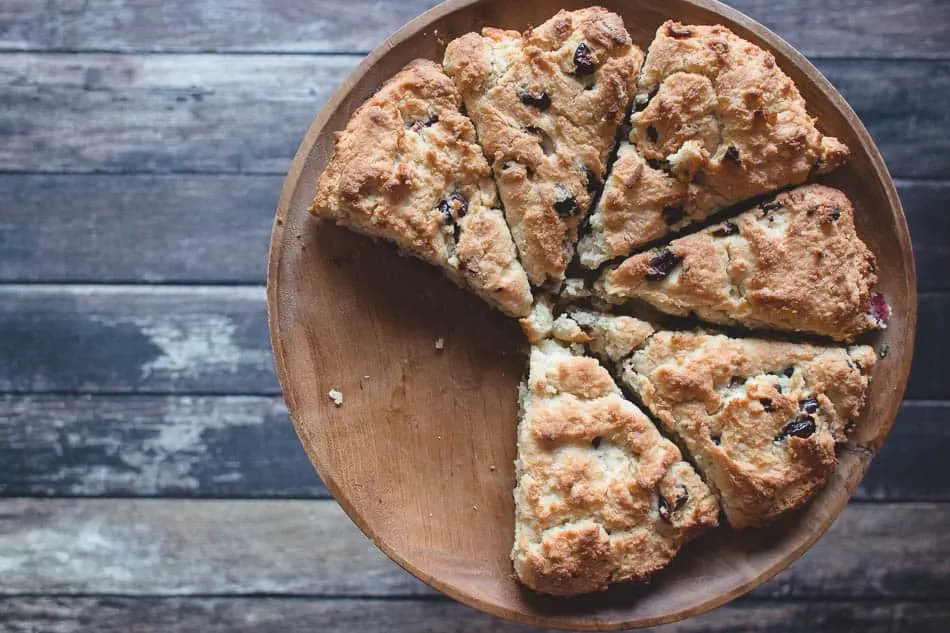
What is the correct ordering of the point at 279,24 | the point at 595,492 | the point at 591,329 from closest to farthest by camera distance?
the point at 595,492 < the point at 591,329 < the point at 279,24

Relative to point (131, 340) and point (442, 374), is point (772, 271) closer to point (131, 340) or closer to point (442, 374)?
point (442, 374)

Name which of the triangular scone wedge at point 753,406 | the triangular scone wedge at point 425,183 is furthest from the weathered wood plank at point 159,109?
the triangular scone wedge at point 753,406

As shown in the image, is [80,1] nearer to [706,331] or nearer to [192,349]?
[192,349]

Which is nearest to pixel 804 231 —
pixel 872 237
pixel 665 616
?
pixel 872 237

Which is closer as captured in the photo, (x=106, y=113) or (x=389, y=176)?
(x=389, y=176)

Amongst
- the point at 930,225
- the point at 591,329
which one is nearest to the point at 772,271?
the point at 591,329

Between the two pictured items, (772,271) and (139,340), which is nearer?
(772,271)

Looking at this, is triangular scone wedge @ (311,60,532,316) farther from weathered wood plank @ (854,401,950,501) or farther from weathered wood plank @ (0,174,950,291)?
weathered wood plank @ (854,401,950,501)
